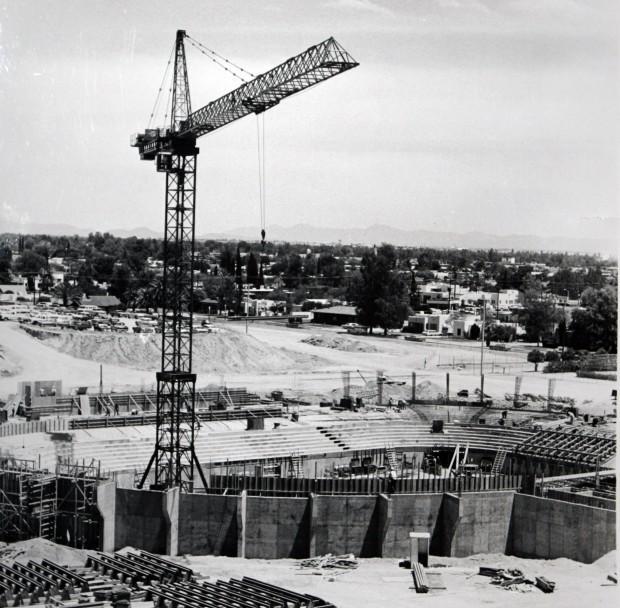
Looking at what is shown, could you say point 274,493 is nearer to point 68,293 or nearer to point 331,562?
point 331,562

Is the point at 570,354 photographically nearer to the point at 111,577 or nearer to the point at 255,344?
the point at 255,344

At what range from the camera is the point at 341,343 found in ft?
268

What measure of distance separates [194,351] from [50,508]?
123 feet

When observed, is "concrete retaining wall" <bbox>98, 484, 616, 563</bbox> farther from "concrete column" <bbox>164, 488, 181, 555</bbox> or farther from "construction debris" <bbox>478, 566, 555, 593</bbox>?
"construction debris" <bbox>478, 566, 555, 593</bbox>

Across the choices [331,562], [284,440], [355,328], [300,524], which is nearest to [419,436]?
[284,440]

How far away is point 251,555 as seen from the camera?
107 feet

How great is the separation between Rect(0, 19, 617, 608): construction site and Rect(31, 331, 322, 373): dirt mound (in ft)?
54.0

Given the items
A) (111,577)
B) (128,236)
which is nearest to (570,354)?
(111,577)

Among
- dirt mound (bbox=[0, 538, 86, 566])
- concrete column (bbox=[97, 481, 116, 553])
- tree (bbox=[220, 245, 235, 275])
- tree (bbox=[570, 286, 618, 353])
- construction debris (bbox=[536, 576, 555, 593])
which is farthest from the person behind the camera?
tree (bbox=[220, 245, 235, 275])

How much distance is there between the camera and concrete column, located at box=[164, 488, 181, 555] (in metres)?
32.4

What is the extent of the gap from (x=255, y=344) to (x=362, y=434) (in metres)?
29.5

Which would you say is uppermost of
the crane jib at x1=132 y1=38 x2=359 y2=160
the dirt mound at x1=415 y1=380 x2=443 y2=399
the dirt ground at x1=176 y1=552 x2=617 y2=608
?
the crane jib at x1=132 y1=38 x2=359 y2=160

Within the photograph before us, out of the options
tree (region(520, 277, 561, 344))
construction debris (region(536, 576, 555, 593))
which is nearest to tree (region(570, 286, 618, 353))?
tree (region(520, 277, 561, 344))

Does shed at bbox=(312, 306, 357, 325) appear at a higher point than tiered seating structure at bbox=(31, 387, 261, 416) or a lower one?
higher
